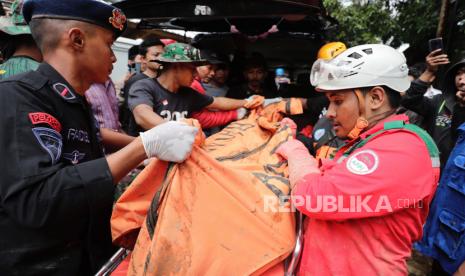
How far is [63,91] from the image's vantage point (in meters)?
1.39

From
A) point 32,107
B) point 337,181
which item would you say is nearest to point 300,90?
point 337,181

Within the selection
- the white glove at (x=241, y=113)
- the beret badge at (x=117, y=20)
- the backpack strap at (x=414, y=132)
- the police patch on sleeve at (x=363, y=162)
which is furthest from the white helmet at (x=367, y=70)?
the white glove at (x=241, y=113)

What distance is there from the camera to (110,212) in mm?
1618

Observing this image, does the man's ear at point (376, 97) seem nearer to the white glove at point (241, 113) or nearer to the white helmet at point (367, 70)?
the white helmet at point (367, 70)

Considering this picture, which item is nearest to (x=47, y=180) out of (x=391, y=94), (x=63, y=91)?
(x=63, y=91)

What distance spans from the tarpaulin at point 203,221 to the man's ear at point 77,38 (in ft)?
1.95

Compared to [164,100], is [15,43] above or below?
above

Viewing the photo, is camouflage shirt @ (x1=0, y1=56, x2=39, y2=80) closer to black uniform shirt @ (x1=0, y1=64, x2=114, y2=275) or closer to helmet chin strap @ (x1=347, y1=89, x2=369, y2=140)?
black uniform shirt @ (x1=0, y1=64, x2=114, y2=275)

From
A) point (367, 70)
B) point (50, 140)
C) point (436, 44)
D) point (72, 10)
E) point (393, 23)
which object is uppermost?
point (393, 23)

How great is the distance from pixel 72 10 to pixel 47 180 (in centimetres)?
71

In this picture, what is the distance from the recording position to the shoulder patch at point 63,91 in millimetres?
1370

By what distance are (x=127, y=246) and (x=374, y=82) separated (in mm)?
1423

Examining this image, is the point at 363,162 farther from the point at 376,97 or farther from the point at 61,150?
Answer: the point at 61,150

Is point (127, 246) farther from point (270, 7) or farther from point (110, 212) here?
point (270, 7)
